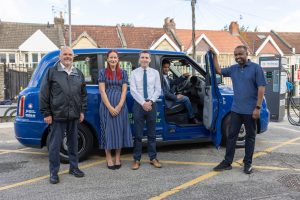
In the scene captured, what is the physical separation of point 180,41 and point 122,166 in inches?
1349

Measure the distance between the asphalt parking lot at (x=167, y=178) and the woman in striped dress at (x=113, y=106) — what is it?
0.49 metres

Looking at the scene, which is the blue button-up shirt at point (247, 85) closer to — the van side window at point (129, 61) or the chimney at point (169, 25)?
the van side window at point (129, 61)

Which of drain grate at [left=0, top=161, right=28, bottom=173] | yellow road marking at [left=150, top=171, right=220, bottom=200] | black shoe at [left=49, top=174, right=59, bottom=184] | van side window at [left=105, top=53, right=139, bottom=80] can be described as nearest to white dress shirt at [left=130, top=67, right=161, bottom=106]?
van side window at [left=105, top=53, right=139, bottom=80]

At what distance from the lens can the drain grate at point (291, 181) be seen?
4.63 meters

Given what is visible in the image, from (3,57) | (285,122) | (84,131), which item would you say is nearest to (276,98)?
(285,122)

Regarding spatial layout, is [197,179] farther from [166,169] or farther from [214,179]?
[166,169]

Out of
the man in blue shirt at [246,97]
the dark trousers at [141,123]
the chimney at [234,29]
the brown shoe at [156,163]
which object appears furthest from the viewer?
the chimney at [234,29]

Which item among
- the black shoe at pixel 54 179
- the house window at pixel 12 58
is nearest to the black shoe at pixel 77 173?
the black shoe at pixel 54 179

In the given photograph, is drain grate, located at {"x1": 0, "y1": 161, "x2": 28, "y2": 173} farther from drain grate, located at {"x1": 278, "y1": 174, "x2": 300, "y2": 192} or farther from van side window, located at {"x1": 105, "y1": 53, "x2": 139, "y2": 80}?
drain grate, located at {"x1": 278, "y1": 174, "x2": 300, "y2": 192}

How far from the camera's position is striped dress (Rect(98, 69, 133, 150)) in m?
5.36

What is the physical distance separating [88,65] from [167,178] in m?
2.28

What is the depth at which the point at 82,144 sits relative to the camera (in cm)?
582

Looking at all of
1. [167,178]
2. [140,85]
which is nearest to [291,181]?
[167,178]

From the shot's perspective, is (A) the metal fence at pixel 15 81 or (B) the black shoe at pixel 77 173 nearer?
(B) the black shoe at pixel 77 173
